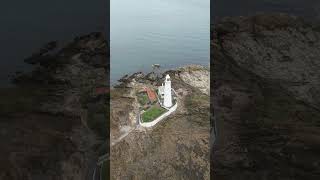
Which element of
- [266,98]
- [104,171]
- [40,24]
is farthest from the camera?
[40,24]

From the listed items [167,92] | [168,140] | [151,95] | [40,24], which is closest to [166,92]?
[167,92]

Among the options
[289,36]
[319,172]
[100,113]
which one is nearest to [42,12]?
[100,113]

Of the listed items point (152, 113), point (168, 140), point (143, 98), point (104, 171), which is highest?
point (143, 98)

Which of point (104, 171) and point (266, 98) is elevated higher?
point (266, 98)

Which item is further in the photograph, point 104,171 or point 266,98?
point 266,98

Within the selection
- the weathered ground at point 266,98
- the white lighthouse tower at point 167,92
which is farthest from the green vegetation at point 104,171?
the weathered ground at point 266,98

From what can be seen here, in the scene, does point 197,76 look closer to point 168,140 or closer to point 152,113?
point 152,113

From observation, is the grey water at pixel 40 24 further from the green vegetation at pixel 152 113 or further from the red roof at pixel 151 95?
the green vegetation at pixel 152 113

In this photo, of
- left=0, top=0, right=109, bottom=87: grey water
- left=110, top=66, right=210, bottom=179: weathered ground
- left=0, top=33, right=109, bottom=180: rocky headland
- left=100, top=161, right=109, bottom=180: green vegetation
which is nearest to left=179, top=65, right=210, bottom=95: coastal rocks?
left=110, top=66, right=210, bottom=179: weathered ground
